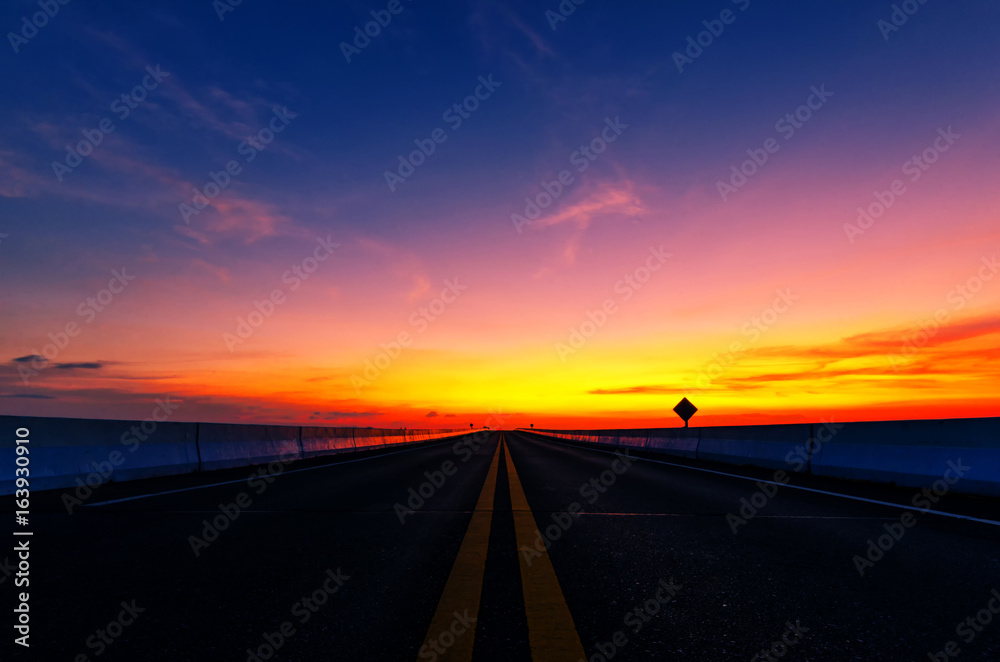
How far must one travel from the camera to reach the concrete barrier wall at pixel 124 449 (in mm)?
9711

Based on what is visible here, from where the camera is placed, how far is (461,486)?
1088 centimetres

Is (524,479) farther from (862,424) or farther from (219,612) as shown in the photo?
(219,612)

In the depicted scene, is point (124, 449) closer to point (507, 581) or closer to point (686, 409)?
point (507, 581)

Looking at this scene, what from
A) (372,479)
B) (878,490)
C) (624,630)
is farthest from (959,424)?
(372,479)

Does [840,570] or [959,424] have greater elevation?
[959,424]

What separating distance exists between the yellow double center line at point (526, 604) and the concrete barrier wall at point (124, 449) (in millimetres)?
7630

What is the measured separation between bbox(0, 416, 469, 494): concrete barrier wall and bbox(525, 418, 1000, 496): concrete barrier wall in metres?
12.8

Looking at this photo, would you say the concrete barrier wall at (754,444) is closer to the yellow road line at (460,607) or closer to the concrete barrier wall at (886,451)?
the concrete barrier wall at (886,451)

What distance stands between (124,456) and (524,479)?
7.31 metres

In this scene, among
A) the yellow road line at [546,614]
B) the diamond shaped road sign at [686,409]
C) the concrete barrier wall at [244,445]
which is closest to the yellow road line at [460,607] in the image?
the yellow road line at [546,614]

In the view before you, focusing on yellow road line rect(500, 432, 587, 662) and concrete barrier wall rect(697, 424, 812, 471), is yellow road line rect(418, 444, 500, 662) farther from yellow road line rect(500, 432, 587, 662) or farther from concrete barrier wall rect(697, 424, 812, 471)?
concrete barrier wall rect(697, 424, 812, 471)

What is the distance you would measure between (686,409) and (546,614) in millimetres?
26165

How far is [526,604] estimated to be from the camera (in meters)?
3.62

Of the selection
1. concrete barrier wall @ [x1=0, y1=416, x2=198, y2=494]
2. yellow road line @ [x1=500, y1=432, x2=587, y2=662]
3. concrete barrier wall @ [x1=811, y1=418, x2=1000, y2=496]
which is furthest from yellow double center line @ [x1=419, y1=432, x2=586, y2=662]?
concrete barrier wall @ [x1=0, y1=416, x2=198, y2=494]
